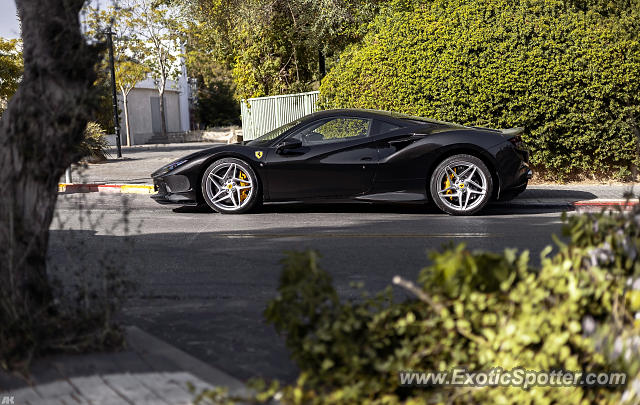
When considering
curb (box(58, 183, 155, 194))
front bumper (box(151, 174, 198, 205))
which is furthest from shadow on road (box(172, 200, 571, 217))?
curb (box(58, 183, 155, 194))

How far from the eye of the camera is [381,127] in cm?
966

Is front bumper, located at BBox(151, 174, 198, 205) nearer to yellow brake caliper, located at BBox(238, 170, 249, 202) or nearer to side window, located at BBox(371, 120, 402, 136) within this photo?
yellow brake caliper, located at BBox(238, 170, 249, 202)

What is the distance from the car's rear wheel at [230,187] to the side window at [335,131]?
934 millimetres

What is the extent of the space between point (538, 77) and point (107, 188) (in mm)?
8748

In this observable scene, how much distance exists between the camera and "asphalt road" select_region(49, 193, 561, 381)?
14.0 feet

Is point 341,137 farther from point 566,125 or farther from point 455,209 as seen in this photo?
point 566,125

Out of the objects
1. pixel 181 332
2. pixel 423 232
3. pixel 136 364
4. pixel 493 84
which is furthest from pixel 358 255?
pixel 493 84

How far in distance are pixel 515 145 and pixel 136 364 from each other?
23.7ft

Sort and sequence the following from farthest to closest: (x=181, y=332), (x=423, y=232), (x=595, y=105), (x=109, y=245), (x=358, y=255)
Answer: (x=595, y=105) < (x=423, y=232) < (x=109, y=245) < (x=358, y=255) < (x=181, y=332)

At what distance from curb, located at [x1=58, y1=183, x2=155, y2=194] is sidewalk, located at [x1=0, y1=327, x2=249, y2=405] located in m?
10.2

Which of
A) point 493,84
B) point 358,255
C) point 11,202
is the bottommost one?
point 358,255

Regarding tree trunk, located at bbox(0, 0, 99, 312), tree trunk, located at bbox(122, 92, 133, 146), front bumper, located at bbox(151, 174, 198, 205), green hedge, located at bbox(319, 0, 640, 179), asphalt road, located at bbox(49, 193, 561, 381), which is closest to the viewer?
tree trunk, located at bbox(0, 0, 99, 312)

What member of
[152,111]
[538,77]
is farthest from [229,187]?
[152,111]

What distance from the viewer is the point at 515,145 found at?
9602mm
